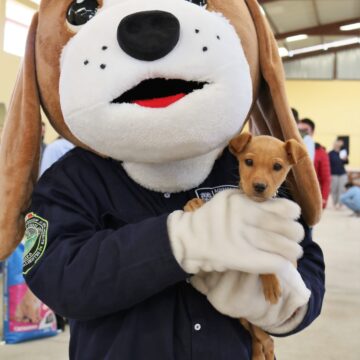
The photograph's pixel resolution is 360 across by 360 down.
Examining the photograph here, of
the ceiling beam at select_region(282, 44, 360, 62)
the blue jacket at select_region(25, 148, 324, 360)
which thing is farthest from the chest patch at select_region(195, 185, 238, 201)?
the ceiling beam at select_region(282, 44, 360, 62)

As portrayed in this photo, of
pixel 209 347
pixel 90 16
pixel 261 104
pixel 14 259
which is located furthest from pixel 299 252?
pixel 14 259

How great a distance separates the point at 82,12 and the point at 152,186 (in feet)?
0.95

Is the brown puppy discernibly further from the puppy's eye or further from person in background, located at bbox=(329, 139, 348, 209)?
person in background, located at bbox=(329, 139, 348, 209)

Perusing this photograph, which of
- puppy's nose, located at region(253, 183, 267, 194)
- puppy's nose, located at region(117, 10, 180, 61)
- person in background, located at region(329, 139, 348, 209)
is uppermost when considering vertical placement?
puppy's nose, located at region(117, 10, 180, 61)

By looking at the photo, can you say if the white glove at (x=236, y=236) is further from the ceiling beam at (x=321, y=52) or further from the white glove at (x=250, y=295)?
the ceiling beam at (x=321, y=52)

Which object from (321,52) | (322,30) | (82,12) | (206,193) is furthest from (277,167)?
(321,52)

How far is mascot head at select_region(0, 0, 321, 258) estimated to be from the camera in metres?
0.68

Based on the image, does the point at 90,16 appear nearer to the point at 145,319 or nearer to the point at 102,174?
the point at 102,174

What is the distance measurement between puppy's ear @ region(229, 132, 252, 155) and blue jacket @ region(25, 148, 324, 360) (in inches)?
5.2

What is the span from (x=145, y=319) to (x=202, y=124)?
0.31 meters

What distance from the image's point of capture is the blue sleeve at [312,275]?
2.70ft

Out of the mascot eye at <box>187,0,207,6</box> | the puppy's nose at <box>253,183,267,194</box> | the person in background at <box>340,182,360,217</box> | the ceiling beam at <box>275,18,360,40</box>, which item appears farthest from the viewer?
the ceiling beam at <box>275,18,360,40</box>

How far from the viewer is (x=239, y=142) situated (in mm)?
694

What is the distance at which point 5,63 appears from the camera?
6707mm
